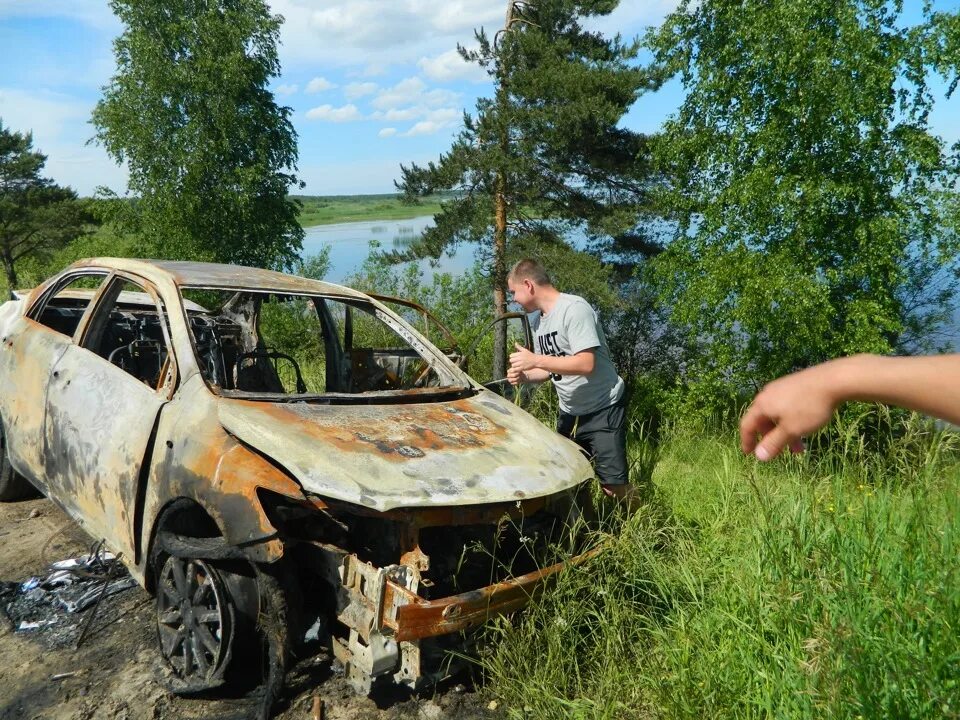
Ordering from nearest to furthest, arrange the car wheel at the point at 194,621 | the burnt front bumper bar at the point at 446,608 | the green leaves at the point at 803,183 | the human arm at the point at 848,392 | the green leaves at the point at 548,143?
1. the human arm at the point at 848,392
2. the burnt front bumper bar at the point at 446,608
3. the car wheel at the point at 194,621
4. the green leaves at the point at 803,183
5. the green leaves at the point at 548,143

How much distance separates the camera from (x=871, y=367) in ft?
3.76

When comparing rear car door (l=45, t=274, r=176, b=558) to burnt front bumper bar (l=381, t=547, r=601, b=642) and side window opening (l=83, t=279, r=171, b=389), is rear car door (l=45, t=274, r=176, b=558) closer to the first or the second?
side window opening (l=83, t=279, r=171, b=389)

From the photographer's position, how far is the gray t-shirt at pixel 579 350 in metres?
4.54

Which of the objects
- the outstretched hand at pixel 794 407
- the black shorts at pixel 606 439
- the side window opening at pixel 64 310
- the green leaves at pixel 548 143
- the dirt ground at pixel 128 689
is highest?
the green leaves at pixel 548 143

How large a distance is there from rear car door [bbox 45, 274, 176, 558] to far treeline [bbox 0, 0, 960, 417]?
6.74 m

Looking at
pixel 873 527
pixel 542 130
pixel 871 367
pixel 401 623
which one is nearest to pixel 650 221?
pixel 542 130

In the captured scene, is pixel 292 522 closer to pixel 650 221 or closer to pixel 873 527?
pixel 873 527

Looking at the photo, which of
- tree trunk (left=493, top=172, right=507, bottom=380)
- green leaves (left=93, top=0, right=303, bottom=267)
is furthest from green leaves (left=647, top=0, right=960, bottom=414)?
green leaves (left=93, top=0, right=303, bottom=267)

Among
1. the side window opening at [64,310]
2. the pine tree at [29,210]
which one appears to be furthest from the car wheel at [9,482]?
the pine tree at [29,210]

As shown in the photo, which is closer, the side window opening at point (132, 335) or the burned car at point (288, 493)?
the burned car at point (288, 493)

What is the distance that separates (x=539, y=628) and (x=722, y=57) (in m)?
8.30

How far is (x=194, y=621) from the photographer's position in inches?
119

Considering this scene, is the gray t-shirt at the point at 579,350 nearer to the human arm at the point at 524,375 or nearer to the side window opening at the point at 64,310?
the human arm at the point at 524,375

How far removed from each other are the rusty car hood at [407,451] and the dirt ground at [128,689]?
95 cm
